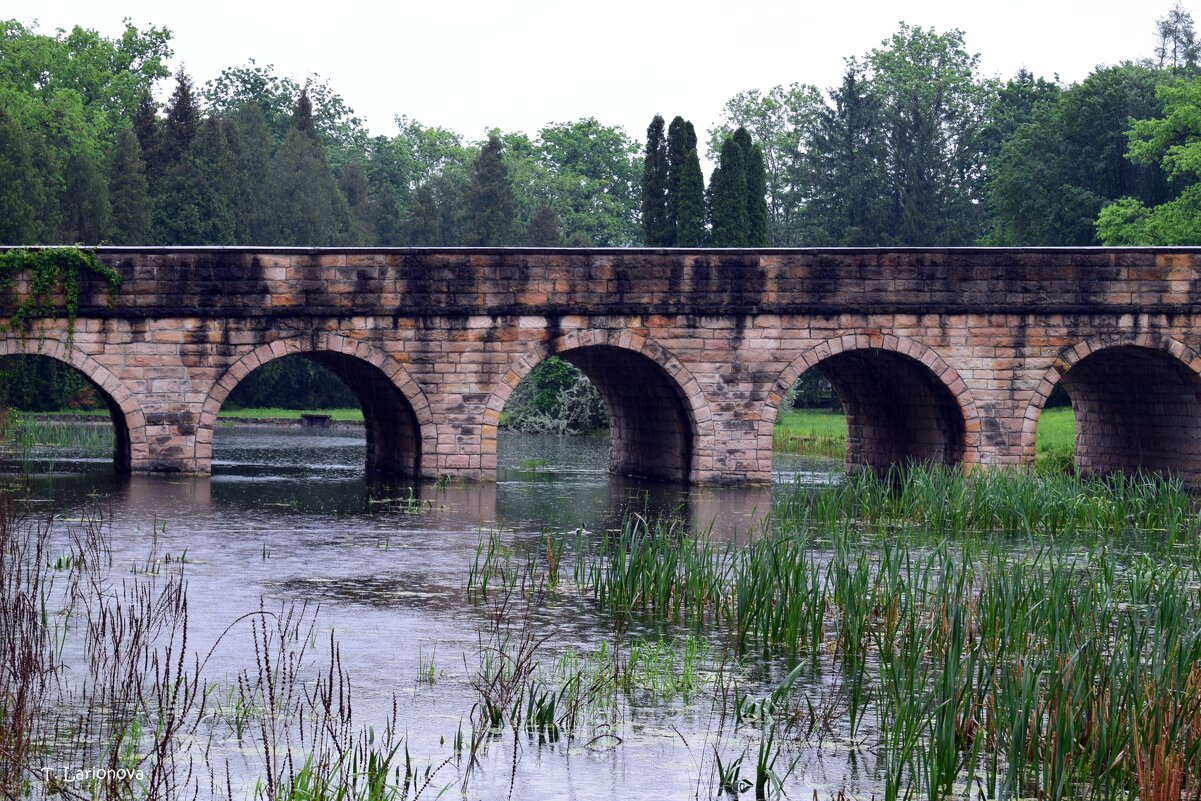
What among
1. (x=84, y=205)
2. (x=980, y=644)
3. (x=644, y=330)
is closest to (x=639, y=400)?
(x=644, y=330)

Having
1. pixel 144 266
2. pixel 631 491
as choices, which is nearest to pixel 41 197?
pixel 144 266

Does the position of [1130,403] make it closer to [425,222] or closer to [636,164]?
[425,222]

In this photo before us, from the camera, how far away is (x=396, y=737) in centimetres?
940

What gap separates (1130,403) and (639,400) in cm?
840

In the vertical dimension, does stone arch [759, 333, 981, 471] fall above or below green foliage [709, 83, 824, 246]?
below

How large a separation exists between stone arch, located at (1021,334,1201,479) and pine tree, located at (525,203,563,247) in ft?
112

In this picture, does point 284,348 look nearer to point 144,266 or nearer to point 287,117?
point 144,266

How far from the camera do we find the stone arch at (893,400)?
26.5 metres

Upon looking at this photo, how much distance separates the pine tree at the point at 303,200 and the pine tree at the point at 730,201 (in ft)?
47.9

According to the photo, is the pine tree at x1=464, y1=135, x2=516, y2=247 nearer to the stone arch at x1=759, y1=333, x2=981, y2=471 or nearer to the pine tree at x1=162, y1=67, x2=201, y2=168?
the pine tree at x1=162, y1=67, x2=201, y2=168

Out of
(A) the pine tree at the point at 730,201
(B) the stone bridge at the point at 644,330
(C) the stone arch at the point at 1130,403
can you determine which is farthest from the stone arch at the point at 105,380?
(A) the pine tree at the point at 730,201

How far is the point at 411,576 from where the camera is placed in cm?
1540

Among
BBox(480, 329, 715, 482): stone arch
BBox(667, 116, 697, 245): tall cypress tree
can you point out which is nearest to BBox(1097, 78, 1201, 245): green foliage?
BBox(667, 116, 697, 245): tall cypress tree

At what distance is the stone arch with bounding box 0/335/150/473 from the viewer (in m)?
24.5
